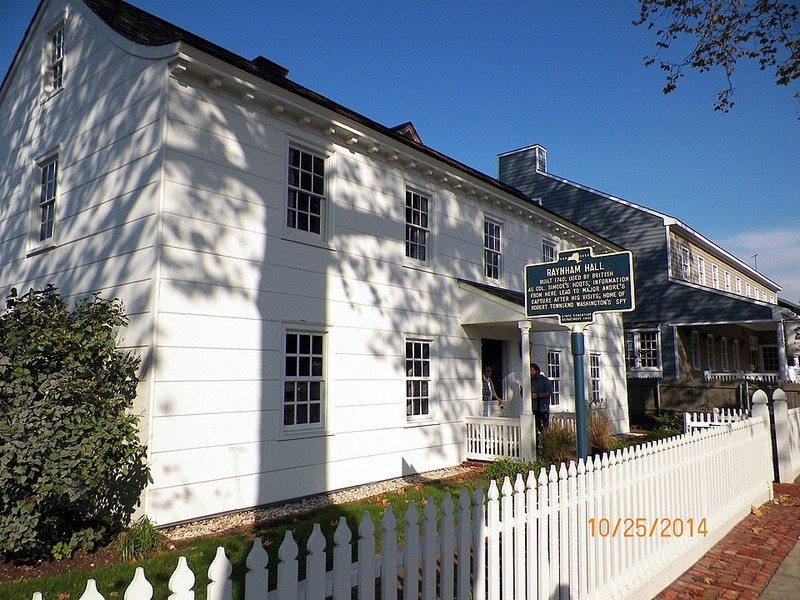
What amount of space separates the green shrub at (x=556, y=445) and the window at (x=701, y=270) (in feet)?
68.7

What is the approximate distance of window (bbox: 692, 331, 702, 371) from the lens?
26.1m

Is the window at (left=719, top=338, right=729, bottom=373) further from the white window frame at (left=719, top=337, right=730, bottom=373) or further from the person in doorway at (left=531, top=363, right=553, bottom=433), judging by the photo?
the person in doorway at (left=531, top=363, right=553, bottom=433)

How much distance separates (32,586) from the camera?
5.28 meters

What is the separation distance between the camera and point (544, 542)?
4.04 meters

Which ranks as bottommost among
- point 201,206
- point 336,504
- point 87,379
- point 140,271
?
point 336,504

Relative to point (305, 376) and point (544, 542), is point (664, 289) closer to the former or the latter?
point (305, 376)

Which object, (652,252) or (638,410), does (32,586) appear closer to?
(638,410)

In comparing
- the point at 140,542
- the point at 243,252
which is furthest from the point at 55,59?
the point at 140,542

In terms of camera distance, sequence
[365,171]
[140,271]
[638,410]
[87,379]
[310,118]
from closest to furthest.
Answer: [87,379] < [140,271] < [310,118] < [365,171] < [638,410]

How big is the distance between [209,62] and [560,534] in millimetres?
7370

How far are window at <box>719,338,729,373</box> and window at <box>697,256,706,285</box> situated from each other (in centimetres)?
376

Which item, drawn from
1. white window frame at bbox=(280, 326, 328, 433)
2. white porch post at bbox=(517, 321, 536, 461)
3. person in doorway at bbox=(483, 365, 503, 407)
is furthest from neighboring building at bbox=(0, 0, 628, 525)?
person in doorway at bbox=(483, 365, 503, 407)

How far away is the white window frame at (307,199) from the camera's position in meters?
9.23

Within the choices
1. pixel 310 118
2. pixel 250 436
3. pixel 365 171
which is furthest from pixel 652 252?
pixel 250 436
